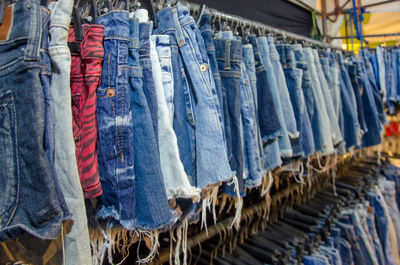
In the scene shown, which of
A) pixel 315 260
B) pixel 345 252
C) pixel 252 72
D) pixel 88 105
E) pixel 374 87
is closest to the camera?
pixel 88 105

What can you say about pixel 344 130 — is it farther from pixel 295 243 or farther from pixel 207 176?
pixel 207 176

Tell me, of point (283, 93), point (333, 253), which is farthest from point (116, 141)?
point (333, 253)

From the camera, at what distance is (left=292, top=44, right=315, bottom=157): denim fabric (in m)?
1.20

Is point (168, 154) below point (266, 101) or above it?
below

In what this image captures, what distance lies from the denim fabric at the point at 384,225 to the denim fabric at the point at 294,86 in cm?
113

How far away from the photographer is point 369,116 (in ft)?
6.08

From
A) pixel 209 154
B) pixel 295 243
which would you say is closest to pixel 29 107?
pixel 209 154

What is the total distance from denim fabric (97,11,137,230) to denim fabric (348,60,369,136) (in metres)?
1.67

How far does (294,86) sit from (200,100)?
620 millimetres

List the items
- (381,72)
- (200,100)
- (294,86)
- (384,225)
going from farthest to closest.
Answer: (381,72) → (384,225) → (294,86) → (200,100)

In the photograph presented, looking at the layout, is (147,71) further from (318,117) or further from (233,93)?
(318,117)

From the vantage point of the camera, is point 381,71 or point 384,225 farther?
point 381,71

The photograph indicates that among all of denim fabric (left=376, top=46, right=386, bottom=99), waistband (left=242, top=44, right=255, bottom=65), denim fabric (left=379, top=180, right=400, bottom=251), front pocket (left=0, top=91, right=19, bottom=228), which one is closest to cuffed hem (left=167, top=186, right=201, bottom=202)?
front pocket (left=0, top=91, right=19, bottom=228)

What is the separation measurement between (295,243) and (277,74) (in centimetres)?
92
